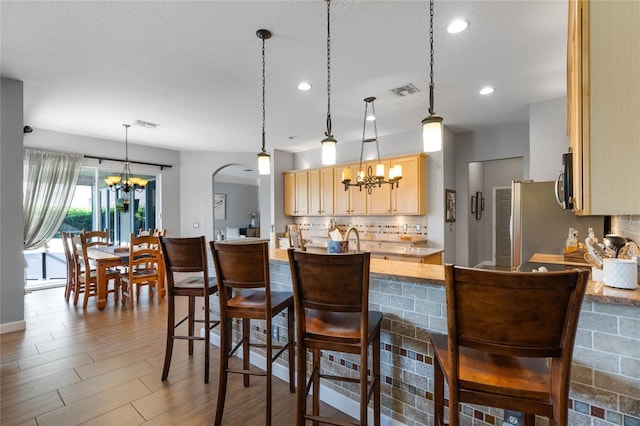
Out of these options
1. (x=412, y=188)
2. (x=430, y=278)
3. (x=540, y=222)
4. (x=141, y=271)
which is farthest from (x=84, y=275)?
(x=540, y=222)

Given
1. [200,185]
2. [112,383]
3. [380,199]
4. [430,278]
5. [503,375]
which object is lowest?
[112,383]

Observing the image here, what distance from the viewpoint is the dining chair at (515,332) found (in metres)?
0.93

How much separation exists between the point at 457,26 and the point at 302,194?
4.72 m

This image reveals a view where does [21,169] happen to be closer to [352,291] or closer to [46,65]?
[46,65]

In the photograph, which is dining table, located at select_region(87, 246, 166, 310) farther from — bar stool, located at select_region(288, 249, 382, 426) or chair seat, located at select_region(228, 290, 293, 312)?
bar stool, located at select_region(288, 249, 382, 426)

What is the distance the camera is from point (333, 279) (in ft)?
4.61

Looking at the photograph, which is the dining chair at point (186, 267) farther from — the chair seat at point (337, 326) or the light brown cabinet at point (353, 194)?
the light brown cabinet at point (353, 194)

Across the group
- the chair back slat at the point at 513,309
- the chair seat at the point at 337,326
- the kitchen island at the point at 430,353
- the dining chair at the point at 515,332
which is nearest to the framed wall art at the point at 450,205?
the kitchen island at the point at 430,353

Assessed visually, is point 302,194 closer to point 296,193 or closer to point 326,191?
point 296,193

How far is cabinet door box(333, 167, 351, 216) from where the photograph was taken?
6.11m

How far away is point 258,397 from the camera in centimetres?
218

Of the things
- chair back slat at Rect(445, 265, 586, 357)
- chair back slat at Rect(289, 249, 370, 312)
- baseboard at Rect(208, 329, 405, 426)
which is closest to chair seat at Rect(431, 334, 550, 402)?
chair back slat at Rect(445, 265, 586, 357)

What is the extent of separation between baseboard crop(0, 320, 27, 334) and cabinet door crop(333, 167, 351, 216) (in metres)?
4.78

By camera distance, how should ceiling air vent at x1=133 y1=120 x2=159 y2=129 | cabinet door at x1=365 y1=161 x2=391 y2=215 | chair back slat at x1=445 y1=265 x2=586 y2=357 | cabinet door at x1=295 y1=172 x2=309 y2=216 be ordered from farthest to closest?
cabinet door at x1=295 y1=172 x2=309 y2=216
cabinet door at x1=365 y1=161 x2=391 y2=215
ceiling air vent at x1=133 y1=120 x2=159 y2=129
chair back slat at x1=445 y1=265 x2=586 y2=357
